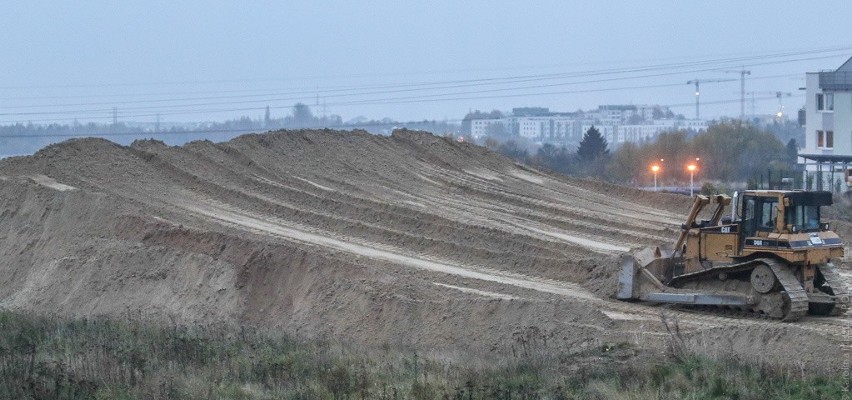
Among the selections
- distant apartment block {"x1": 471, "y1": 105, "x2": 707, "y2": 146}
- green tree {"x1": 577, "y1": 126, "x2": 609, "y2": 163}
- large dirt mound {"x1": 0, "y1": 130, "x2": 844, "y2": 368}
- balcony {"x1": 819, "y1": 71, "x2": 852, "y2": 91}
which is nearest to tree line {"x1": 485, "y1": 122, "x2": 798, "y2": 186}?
green tree {"x1": 577, "y1": 126, "x2": 609, "y2": 163}

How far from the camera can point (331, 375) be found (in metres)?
14.0

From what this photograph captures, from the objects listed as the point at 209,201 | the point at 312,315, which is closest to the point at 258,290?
the point at 312,315

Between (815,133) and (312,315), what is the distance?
44.5 metres

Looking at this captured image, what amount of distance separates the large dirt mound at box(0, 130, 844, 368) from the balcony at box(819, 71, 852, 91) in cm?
2624

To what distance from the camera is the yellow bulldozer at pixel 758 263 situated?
19.0 m

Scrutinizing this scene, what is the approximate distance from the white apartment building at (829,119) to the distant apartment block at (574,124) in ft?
240

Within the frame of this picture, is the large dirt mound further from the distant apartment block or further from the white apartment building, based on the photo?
the distant apartment block

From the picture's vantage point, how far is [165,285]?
959 inches

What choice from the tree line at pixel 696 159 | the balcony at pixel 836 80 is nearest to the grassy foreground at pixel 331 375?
the balcony at pixel 836 80

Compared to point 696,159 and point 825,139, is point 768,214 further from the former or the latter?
point 696,159

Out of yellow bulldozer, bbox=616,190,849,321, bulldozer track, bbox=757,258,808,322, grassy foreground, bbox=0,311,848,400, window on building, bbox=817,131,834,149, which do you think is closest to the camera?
grassy foreground, bbox=0,311,848,400

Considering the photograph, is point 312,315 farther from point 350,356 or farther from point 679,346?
point 679,346

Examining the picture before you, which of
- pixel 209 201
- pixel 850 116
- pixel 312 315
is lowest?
pixel 312 315

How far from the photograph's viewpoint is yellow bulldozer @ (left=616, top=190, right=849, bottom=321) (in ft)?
62.4
